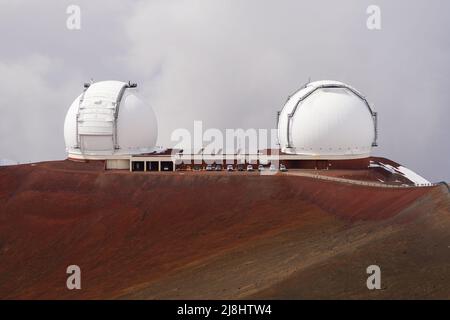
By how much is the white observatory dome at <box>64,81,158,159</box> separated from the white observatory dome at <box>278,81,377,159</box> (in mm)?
11803

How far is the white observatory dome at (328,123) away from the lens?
39.1 meters

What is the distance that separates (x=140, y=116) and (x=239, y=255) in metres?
17.1

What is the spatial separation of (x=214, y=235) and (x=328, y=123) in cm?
1370


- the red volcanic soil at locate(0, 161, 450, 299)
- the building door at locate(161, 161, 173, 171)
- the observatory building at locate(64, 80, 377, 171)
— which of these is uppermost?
the observatory building at locate(64, 80, 377, 171)

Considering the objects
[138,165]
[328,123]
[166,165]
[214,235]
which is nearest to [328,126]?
[328,123]

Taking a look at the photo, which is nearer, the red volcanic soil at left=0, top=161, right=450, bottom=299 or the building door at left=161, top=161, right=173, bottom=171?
the red volcanic soil at left=0, top=161, right=450, bottom=299

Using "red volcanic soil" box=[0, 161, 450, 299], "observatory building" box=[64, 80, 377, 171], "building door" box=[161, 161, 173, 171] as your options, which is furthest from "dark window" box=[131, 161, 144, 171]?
"red volcanic soil" box=[0, 161, 450, 299]

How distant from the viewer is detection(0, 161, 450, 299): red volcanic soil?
73.4 ft

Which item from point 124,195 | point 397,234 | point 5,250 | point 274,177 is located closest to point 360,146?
point 274,177

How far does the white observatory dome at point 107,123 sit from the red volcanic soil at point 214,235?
6.21ft

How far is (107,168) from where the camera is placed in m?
39.8

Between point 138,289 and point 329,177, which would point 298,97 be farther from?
point 138,289

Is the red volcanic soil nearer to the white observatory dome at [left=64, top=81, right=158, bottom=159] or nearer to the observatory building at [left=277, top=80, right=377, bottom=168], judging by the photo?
the white observatory dome at [left=64, top=81, right=158, bottom=159]

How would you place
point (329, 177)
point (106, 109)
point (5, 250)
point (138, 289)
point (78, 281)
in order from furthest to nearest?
point (106, 109) → point (329, 177) → point (5, 250) → point (78, 281) → point (138, 289)
